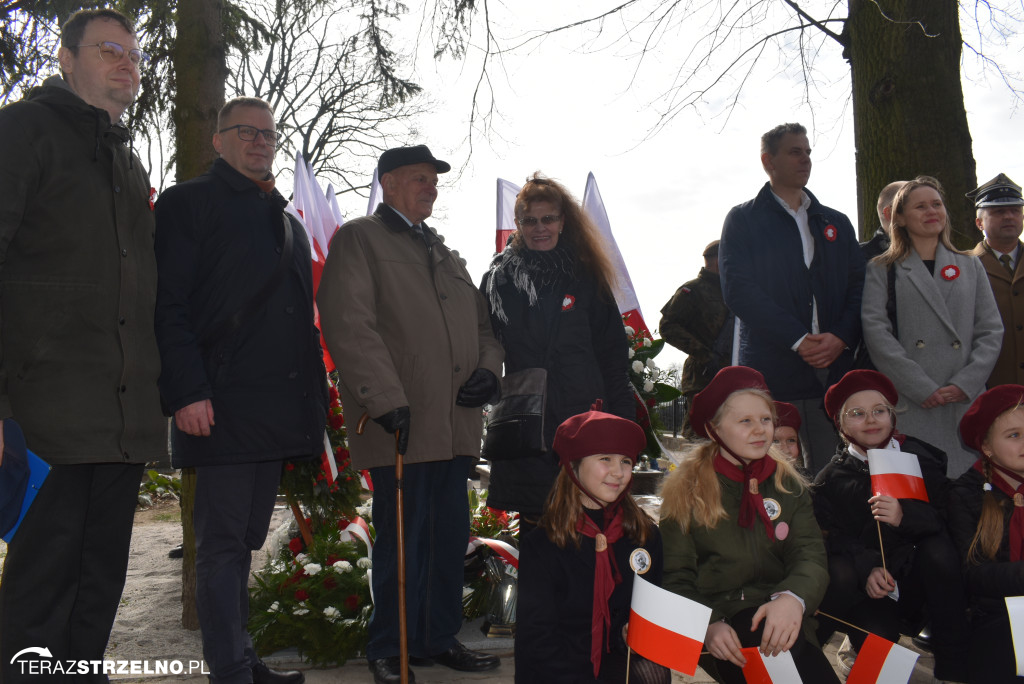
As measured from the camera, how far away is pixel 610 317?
3961 millimetres

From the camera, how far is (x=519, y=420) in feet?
11.9

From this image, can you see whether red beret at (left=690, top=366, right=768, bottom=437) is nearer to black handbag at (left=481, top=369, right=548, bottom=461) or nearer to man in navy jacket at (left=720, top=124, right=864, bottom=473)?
black handbag at (left=481, top=369, right=548, bottom=461)

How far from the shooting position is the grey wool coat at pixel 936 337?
392 centimetres

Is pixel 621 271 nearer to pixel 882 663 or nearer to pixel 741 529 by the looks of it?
pixel 741 529

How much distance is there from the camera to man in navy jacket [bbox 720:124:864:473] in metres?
3.94

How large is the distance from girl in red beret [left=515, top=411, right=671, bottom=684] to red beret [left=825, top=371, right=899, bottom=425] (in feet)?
3.44

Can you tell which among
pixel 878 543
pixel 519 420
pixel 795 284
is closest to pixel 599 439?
pixel 519 420

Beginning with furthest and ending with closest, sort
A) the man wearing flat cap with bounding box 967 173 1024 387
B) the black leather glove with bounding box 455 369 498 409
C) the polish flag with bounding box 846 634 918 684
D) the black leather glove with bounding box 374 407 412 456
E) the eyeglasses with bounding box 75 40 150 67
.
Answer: the man wearing flat cap with bounding box 967 173 1024 387 < the black leather glove with bounding box 455 369 498 409 < the black leather glove with bounding box 374 407 412 456 < the eyeglasses with bounding box 75 40 150 67 < the polish flag with bounding box 846 634 918 684

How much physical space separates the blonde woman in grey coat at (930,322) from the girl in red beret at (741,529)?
117 centimetres

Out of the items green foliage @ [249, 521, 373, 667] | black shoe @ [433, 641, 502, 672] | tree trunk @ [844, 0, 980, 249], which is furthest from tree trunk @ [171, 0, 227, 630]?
tree trunk @ [844, 0, 980, 249]

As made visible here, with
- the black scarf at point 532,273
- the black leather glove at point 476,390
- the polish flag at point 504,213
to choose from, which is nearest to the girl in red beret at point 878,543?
the black scarf at point 532,273

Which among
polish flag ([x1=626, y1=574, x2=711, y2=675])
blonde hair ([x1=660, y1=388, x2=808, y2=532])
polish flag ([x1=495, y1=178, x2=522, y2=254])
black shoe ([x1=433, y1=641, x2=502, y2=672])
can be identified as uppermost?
polish flag ([x1=495, y1=178, x2=522, y2=254])

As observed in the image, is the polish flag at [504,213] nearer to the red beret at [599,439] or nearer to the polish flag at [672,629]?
the red beret at [599,439]

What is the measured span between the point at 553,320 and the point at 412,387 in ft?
2.41
